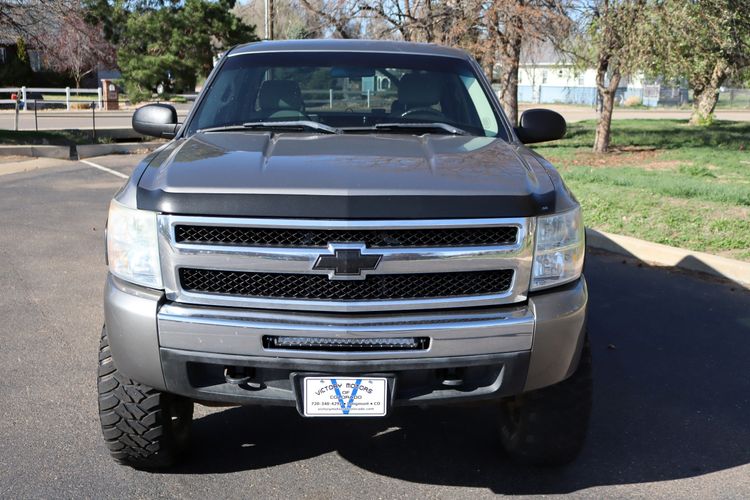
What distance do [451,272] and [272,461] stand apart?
131 centimetres

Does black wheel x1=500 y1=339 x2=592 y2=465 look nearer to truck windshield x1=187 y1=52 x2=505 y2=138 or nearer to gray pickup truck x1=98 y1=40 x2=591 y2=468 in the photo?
gray pickup truck x1=98 y1=40 x2=591 y2=468

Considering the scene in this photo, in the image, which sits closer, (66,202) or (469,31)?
(66,202)

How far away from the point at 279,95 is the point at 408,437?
6.57 ft

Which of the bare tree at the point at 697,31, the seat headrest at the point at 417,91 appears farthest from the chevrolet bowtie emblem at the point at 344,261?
the bare tree at the point at 697,31

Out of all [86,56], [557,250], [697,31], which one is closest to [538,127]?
[557,250]

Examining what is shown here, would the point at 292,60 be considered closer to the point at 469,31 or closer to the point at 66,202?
the point at 66,202

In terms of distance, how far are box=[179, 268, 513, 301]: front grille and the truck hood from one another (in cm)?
24

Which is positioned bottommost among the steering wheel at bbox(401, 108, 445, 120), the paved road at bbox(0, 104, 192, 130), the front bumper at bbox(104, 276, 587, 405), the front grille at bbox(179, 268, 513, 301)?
the paved road at bbox(0, 104, 192, 130)

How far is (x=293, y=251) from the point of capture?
9.74ft

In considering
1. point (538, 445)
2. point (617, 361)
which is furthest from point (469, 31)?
point (538, 445)

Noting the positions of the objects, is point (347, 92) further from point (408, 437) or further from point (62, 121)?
point (62, 121)

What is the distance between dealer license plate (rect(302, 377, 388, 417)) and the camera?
3.03 meters

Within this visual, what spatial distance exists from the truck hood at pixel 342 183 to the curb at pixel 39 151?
14227 millimetres

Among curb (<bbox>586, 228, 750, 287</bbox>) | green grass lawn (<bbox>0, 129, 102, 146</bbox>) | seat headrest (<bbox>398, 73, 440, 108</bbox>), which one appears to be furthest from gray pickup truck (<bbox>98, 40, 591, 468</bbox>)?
green grass lawn (<bbox>0, 129, 102, 146</bbox>)
